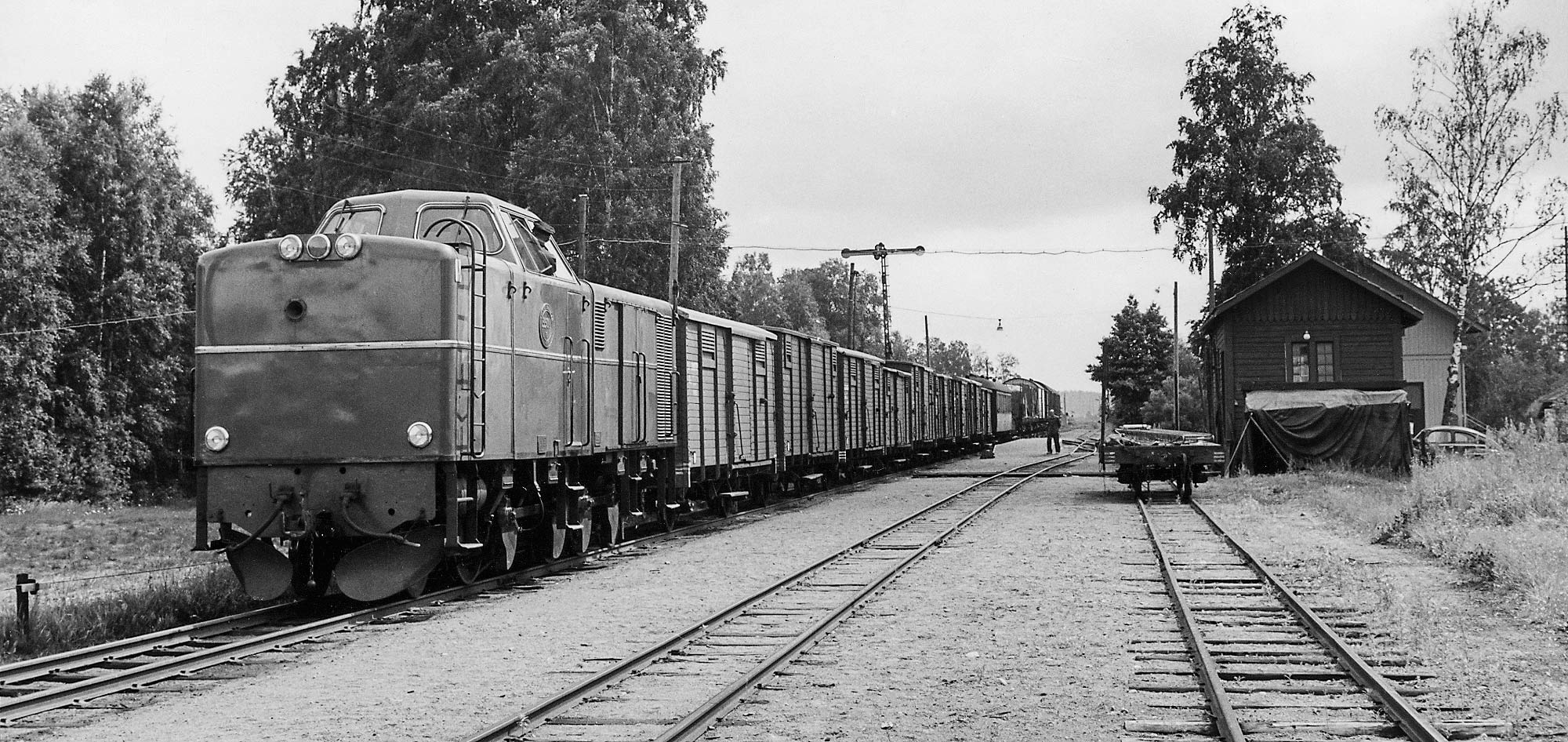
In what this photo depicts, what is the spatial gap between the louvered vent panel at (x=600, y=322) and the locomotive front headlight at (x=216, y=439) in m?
4.36

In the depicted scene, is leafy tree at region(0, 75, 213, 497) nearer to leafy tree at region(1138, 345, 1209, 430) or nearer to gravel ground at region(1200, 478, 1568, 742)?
gravel ground at region(1200, 478, 1568, 742)

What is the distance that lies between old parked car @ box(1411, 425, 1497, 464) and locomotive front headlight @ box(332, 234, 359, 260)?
2134 cm

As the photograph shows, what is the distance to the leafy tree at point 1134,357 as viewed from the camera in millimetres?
82688

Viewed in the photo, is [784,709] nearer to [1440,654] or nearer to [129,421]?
[1440,654]

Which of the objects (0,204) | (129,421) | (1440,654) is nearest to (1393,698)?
(1440,654)

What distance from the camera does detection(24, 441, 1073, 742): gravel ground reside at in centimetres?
709

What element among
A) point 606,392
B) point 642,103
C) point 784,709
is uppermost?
point 642,103

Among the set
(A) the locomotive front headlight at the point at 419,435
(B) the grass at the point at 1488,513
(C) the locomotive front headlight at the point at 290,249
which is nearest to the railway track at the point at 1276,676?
(B) the grass at the point at 1488,513

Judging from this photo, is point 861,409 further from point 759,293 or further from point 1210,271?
point 759,293

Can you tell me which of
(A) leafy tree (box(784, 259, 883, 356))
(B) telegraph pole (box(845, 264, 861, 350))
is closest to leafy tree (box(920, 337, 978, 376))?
(A) leafy tree (box(784, 259, 883, 356))

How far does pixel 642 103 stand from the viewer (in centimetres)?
3831

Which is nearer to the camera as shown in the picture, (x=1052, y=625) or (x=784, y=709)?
(x=784, y=709)

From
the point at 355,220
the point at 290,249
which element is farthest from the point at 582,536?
the point at 290,249

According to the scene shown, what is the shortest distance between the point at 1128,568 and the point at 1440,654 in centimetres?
553
